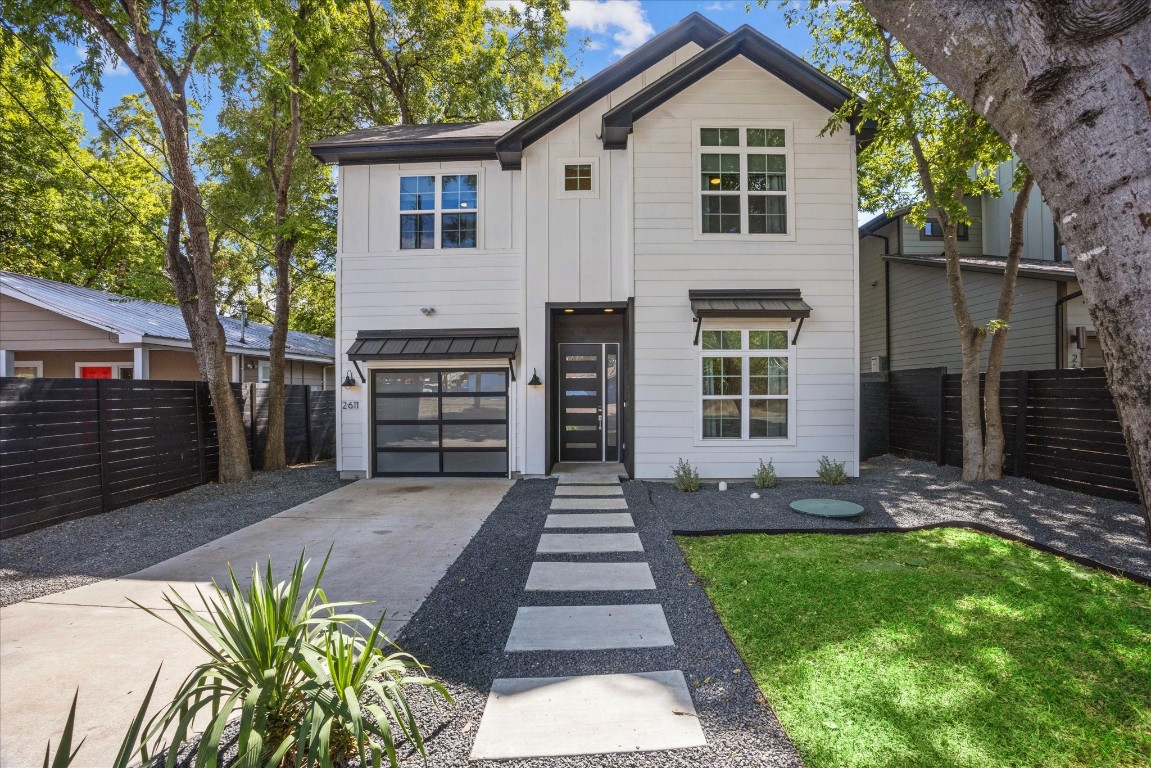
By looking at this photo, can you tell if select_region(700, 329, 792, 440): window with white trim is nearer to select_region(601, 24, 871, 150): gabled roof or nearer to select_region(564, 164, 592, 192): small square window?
select_region(564, 164, 592, 192): small square window

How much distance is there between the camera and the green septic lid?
227 inches

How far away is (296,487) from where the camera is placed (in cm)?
827

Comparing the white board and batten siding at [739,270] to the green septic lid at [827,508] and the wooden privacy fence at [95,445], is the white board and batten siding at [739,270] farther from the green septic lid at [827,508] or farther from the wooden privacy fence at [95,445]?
the wooden privacy fence at [95,445]

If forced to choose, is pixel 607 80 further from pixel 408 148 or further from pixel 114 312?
pixel 114 312

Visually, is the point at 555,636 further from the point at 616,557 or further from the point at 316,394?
the point at 316,394

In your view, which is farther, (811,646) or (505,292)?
(505,292)

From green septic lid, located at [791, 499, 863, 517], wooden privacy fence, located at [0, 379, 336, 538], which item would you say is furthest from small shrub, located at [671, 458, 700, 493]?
wooden privacy fence, located at [0, 379, 336, 538]

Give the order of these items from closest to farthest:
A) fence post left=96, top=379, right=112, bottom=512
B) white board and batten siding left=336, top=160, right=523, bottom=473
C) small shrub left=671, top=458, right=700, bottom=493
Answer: fence post left=96, top=379, right=112, bottom=512 → small shrub left=671, top=458, right=700, bottom=493 → white board and batten siding left=336, top=160, right=523, bottom=473

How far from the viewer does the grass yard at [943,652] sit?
7.28ft

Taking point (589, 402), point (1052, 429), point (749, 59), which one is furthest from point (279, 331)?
point (1052, 429)

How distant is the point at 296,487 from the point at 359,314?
3.03 meters

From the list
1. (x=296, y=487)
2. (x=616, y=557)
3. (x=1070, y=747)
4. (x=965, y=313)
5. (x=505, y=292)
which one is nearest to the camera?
(x=1070, y=747)

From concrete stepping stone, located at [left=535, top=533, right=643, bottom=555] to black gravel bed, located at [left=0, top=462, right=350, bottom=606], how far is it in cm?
360

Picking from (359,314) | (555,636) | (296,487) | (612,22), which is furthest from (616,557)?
(612,22)
